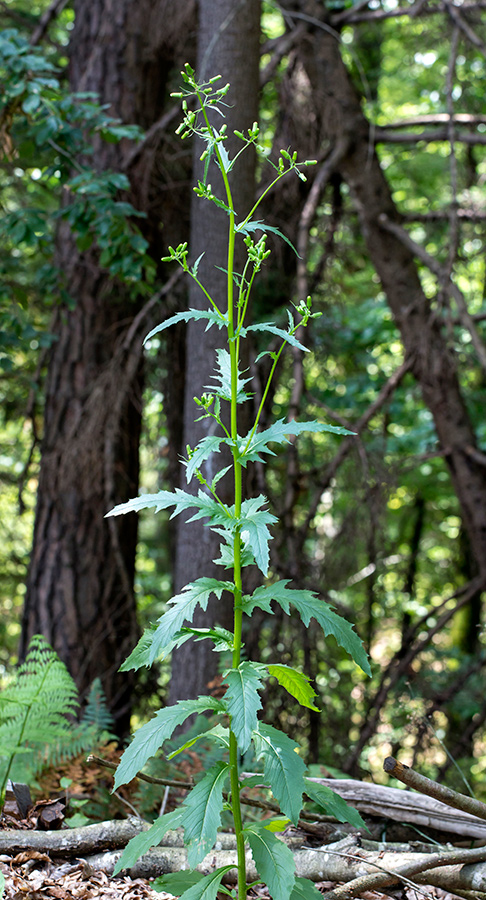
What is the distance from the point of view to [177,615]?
5.13 feet

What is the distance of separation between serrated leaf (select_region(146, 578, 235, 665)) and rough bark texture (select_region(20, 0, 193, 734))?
3.01 m

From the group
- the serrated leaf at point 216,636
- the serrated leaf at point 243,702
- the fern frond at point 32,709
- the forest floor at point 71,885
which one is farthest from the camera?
the fern frond at point 32,709

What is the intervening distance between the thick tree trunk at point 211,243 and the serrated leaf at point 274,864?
197cm

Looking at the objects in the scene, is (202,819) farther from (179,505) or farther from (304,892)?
(179,505)

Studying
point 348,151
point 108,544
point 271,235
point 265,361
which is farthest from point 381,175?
point 108,544

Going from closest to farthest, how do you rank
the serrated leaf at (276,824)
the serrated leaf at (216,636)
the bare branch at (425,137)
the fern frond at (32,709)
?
the serrated leaf at (216,636) < the serrated leaf at (276,824) < the fern frond at (32,709) < the bare branch at (425,137)

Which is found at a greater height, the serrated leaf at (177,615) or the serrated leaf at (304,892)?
the serrated leaf at (177,615)

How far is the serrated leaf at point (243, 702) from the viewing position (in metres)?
1.43

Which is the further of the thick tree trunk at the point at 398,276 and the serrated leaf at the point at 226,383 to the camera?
the thick tree trunk at the point at 398,276

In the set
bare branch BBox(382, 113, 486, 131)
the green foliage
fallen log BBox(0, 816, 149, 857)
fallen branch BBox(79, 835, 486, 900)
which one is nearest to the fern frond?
fallen log BBox(0, 816, 149, 857)

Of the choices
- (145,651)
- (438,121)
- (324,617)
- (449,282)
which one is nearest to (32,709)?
(145,651)

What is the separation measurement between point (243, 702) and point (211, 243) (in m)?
2.86

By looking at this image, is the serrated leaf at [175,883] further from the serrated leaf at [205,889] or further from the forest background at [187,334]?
the forest background at [187,334]

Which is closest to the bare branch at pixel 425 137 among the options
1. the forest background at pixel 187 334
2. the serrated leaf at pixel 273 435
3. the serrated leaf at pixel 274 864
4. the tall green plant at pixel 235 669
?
the forest background at pixel 187 334
